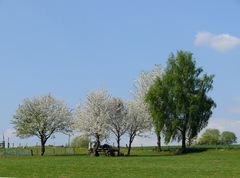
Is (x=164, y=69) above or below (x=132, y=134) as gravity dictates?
above

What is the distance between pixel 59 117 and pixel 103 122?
40.7ft

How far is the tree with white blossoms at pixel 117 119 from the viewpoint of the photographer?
78.1 m

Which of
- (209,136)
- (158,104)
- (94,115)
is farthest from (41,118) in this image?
(209,136)

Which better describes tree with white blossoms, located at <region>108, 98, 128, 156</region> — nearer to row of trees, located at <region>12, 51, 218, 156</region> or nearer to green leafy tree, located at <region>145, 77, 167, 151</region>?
row of trees, located at <region>12, 51, 218, 156</region>

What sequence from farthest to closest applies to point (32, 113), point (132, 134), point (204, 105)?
1. point (32, 113)
2. point (132, 134)
3. point (204, 105)

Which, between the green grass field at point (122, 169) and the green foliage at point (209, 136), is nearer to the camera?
the green grass field at point (122, 169)

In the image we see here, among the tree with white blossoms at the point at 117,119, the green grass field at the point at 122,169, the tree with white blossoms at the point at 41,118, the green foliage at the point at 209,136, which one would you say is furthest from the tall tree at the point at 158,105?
the green foliage at the point at 209,136

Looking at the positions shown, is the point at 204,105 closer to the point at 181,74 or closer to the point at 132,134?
the point at 181,74

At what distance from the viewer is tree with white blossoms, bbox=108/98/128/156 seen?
78.1 m

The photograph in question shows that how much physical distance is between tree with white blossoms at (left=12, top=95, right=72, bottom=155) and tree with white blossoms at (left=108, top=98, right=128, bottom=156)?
11.1m

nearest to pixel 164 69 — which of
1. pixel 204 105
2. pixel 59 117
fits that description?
pixel 204 105

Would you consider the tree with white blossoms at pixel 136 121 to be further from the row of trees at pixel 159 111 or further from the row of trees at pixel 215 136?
the row of trees at pixel 215 136

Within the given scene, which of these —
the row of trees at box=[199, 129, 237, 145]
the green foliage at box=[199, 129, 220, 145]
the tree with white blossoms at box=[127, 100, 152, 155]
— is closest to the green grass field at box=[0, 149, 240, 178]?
the tree with white blossoms at box=[127, 100, 152, 155]

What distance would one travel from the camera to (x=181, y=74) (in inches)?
3012
